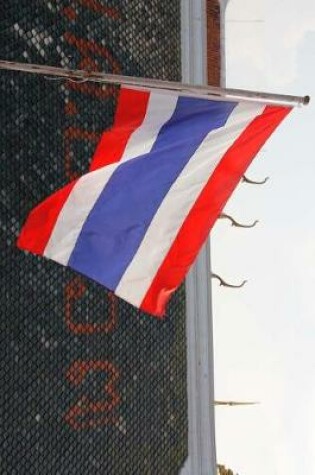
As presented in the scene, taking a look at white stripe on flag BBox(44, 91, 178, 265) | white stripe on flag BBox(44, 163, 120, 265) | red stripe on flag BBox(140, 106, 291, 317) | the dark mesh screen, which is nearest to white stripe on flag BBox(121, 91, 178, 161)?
white stripe on flag BBox(44, 91, 178, 265)

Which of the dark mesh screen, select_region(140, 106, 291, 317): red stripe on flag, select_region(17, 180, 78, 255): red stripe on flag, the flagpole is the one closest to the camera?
the flagpole

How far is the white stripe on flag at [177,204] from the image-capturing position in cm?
578

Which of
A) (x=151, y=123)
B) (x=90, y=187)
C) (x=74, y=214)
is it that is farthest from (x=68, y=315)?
(x=151, y=123)

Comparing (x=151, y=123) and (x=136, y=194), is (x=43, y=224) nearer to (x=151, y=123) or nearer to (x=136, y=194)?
(x=136, y=194)

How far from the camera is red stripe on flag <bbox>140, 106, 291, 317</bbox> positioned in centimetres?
587

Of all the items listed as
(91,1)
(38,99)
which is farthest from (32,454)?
(91,1)

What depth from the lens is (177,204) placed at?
584 centimetres

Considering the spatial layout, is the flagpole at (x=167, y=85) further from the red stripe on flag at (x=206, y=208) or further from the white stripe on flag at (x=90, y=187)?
the red stripe on flag at (x=206, y=208)

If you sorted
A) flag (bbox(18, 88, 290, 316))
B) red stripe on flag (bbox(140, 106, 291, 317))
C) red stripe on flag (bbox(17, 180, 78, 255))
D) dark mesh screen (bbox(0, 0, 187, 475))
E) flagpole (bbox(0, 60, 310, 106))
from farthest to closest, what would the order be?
dark mesh screen (bbox(0, 0, 187, 475)), red stripe on flag (bbox(140, 106, 291, 317)), flag (bbox(18, 88, 290, 316)), red stripe on flag (bbox(17, 180, 78, 255)), flagpole (bbox(0, 60, 310, 106))

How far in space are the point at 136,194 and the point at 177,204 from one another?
Result: 1.14 ft

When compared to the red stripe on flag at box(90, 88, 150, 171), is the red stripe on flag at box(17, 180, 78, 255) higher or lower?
lower

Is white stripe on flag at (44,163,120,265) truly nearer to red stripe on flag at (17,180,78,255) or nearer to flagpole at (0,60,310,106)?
red stripe on flag at (17,180,78,255)

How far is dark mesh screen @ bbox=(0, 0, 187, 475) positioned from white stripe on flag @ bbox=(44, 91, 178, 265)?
139 centimetres

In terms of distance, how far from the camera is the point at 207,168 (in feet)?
19.2
